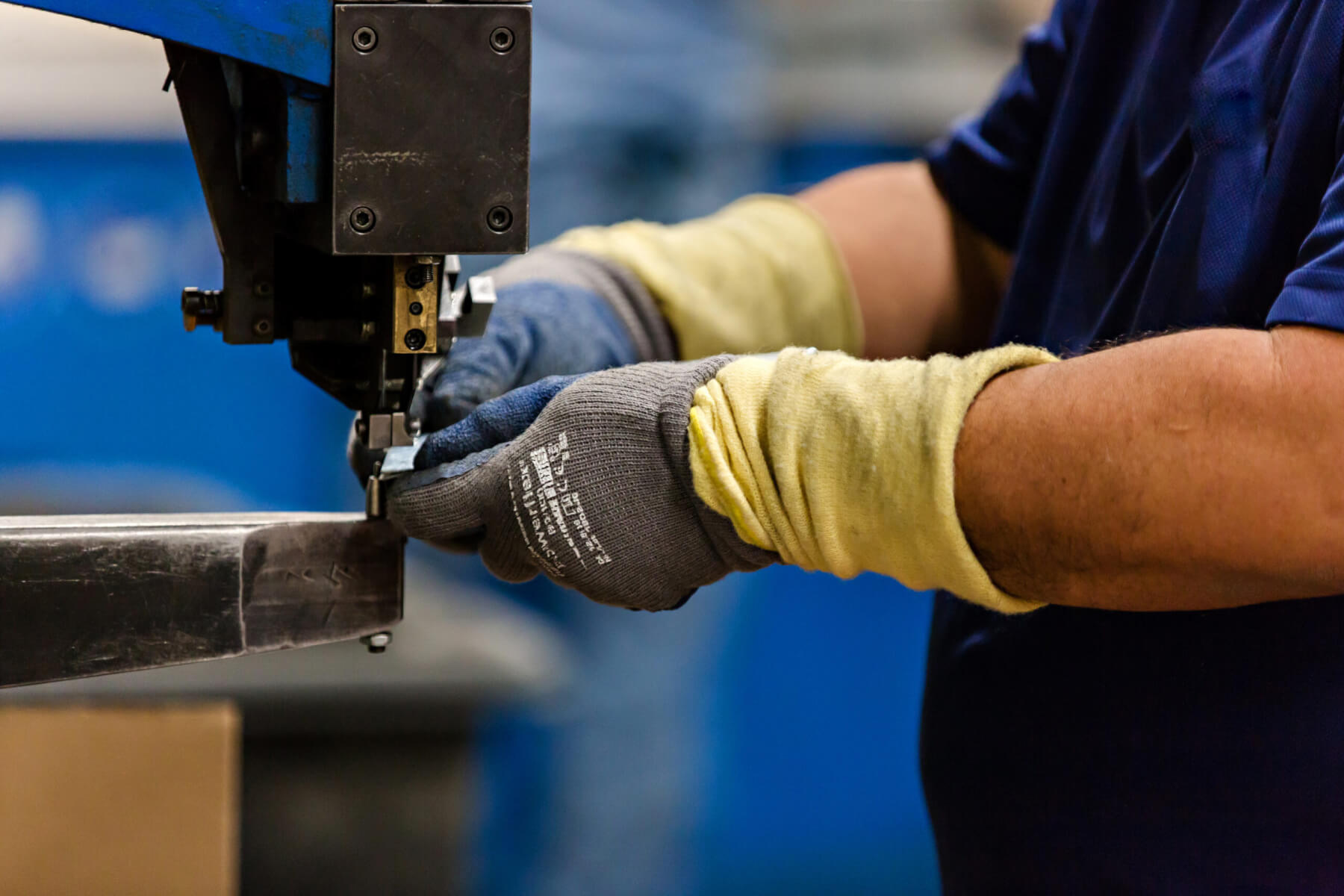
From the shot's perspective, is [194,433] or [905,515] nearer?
[905,515]

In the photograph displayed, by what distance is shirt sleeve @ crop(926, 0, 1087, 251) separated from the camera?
1161mm

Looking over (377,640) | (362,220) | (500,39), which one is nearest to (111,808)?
(377,640)

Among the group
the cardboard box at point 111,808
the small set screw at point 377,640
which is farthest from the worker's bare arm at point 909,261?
the cardboard box at point 111,808

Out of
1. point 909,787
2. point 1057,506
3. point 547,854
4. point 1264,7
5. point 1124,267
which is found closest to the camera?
point 1057,506

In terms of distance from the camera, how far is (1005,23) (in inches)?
95.7

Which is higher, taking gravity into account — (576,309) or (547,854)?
(576,309)

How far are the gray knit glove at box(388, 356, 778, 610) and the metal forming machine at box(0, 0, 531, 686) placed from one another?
0.09 metres

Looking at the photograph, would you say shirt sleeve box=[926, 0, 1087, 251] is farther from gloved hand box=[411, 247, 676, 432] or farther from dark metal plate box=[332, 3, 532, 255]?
dark metal plate box=[332, 3, 532, 255]

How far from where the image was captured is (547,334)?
1046 millimetres

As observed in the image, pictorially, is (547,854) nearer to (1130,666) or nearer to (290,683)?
(290,683)

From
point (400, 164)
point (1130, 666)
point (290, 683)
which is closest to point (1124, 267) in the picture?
point (1130, 666)

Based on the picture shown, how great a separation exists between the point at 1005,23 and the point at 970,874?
77.9 inches


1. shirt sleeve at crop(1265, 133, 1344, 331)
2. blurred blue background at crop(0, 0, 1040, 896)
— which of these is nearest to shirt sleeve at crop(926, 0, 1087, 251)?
shirt sleeve at crop(1265, 133, 1344, 331)

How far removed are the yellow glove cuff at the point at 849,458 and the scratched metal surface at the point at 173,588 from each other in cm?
28
